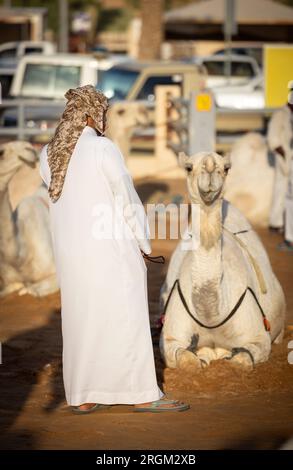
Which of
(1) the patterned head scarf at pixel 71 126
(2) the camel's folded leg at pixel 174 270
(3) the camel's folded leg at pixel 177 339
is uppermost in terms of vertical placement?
(1) the patterned head scarf at pixel 71 126

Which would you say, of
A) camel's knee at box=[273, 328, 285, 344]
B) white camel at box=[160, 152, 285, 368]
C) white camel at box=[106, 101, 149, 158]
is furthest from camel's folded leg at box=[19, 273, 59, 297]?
white camel at box=[106, 101, 149, 158]

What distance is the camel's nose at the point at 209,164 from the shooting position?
7211 millimetres

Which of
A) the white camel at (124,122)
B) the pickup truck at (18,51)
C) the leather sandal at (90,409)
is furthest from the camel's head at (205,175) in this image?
the pickup truck at (18,51)

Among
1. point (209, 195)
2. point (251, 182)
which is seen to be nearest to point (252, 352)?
point (209, 195)

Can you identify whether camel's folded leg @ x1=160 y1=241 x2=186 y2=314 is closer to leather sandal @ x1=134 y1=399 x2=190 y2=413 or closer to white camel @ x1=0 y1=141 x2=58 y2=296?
leather sandal @ x1=134 y1=399 x2=190 y2=413

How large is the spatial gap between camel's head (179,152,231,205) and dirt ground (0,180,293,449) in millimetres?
1142

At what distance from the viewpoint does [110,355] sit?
6.57 meters

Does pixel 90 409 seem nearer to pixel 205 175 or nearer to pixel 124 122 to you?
pixel 205 175

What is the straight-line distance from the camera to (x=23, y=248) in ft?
35.9

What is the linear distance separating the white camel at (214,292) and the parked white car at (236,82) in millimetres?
14568

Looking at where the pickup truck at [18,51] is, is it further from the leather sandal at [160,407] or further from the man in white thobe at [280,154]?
the leather sandal at [160,407]

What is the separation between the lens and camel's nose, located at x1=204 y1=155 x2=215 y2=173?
7211 millimetres

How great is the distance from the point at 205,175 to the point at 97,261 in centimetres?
104

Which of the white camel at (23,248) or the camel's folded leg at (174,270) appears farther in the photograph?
the white camel at (23,248)
